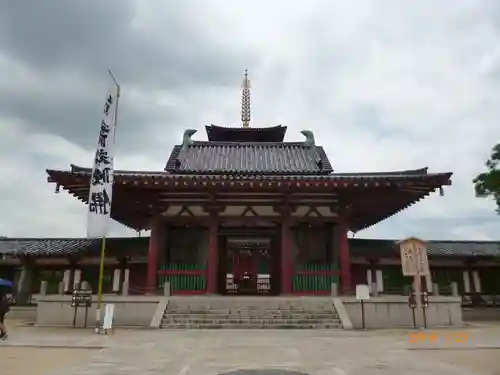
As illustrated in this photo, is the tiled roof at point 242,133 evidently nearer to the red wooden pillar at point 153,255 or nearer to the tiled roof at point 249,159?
the tiled roof at point 249,159

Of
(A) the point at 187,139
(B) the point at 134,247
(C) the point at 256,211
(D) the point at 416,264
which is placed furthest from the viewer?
(A) the point at 187,139

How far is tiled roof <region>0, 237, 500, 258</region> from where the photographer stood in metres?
21.7

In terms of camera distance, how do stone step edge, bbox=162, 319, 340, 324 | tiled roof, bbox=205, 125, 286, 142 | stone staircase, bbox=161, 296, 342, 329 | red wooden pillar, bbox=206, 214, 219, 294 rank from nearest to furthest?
stone staircase, bbox=161, 296, 342, 329 < stone step edge, bbox=162, 319, 340, 324 < red wooden pillar, bbox=206, 214, 219, 294 < tiled roof, bbox=205, 125, 286, 142

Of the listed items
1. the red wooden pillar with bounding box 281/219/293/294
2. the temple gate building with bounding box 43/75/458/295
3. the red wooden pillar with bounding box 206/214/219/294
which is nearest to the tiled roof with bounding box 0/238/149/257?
the temple gate building with bounding box 43/75/458/295

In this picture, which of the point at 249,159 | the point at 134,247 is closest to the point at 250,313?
the point at 134,247

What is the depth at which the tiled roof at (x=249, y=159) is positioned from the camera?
71.1 ft

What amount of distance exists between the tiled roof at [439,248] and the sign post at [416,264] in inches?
275

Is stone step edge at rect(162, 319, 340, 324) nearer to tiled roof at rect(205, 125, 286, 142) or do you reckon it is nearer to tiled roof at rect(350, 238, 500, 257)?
tiled roof at rect(350, 238, 500, 257)

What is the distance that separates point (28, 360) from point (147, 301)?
22.3ft

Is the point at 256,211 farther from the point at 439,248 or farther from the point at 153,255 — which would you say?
the point at 439,248

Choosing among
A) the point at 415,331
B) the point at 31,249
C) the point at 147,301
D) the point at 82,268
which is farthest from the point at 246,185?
the point at 31,249

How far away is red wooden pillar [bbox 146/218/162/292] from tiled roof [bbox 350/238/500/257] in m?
10.2

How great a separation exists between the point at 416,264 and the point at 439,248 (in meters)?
10.2
